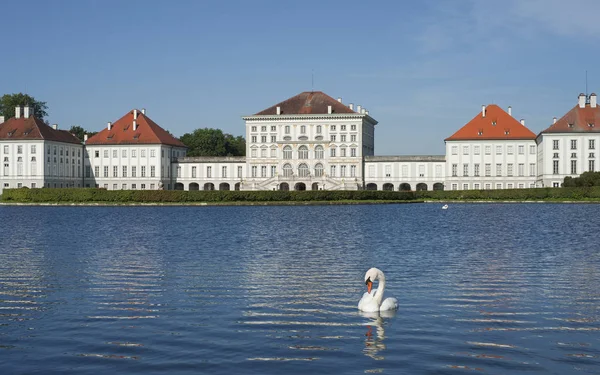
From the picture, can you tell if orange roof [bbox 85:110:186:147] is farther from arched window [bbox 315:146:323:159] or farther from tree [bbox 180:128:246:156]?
arched window [bbox 315:146:323:159]

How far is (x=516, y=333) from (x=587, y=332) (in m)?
1.12

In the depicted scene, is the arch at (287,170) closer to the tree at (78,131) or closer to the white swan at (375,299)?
the tree at (78,131)

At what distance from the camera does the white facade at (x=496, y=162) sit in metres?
98.4

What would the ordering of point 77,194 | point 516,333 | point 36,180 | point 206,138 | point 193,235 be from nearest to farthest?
point 516,333
point 193,235
point 77,194
point 36,180
point 206,138

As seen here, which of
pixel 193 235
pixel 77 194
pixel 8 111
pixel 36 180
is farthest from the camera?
pixel 8 111

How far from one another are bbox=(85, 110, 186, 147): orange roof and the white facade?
37901 mm

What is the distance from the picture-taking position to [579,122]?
90625mm

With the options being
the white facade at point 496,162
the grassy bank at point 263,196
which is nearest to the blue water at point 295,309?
the grassy bank at point 263,196

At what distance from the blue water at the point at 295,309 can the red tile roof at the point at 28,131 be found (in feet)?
245

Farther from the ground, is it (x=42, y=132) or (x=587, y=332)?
(x=42, y=132)

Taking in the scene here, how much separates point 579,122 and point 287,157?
119ft

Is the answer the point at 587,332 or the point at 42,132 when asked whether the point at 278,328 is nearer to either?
the point at 587,332

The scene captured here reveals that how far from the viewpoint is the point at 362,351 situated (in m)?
11.5

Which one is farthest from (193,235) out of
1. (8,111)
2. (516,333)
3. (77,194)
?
(8,111)
